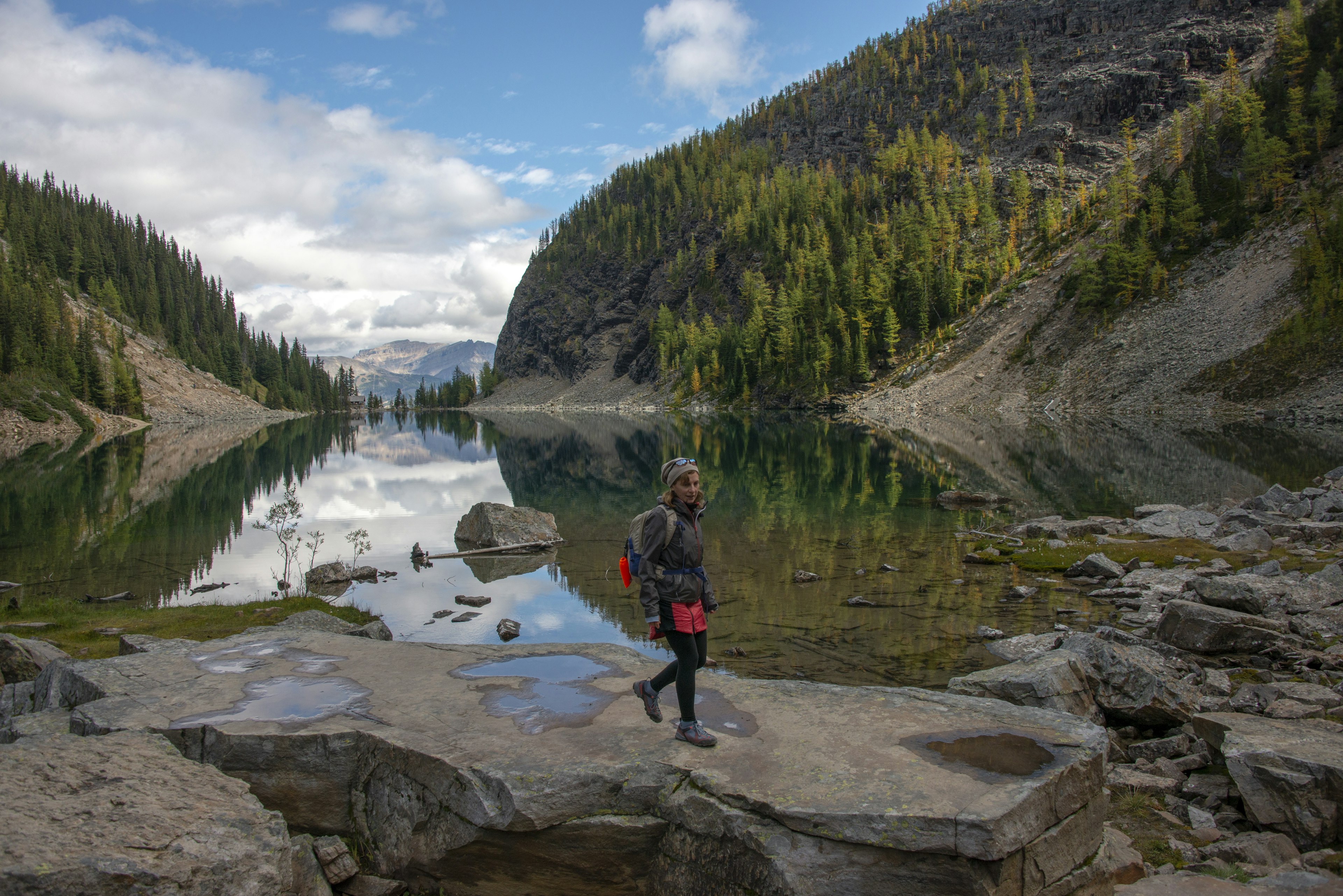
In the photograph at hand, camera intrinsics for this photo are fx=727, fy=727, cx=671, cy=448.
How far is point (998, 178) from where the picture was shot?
154 meters

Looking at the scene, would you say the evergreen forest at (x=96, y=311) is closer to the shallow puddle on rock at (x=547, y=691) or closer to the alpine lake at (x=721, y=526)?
the alpine lake at (x=721, y=526)

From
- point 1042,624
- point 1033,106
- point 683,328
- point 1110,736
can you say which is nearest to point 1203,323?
point 1042,624

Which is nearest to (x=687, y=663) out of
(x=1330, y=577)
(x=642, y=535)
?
(x=642, y=535)

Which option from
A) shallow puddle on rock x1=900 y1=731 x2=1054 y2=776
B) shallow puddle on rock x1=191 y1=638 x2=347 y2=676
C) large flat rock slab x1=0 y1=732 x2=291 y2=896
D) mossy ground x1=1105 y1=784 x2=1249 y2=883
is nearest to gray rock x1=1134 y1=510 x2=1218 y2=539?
mossy ground x1=1105 y1=784 x2=1249 y2=883

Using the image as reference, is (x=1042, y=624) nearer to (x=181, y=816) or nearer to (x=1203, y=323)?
(x=181, y=816)

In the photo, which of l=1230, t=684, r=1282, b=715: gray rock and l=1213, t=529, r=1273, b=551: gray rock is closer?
l=1230, t=684, r=1282, b=715: gray rock

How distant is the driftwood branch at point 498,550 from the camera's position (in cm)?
Result: 2606

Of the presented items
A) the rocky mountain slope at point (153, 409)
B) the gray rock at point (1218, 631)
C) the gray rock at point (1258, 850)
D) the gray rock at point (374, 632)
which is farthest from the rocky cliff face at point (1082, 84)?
the gray rock at point (1258, 850)

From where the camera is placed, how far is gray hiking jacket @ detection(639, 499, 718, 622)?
7.16 meters

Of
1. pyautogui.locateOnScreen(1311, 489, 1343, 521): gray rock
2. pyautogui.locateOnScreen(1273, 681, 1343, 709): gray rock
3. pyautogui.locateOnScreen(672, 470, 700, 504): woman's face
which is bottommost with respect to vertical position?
pyautogui.locateOnScreen(1273, 681, 1343, 709): gray rock

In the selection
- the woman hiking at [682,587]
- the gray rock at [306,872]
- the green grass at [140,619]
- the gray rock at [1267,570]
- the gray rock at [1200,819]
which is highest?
the woman hiking at [682,587]

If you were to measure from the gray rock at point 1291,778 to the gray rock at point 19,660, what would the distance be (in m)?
14.8

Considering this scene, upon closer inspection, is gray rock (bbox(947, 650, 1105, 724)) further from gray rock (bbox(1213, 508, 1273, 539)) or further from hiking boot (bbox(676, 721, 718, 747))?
gray rock (bbox(1213, 508, 1273, 539))

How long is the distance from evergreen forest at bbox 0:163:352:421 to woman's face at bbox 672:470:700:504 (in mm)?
112873
